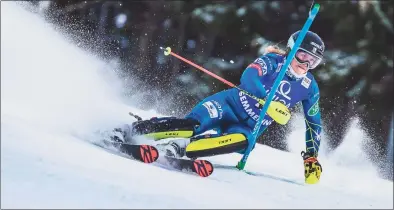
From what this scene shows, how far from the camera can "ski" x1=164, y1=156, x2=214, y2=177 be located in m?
3.52

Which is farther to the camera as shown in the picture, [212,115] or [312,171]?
[312,171]

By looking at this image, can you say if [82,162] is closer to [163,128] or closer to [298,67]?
[163,128]

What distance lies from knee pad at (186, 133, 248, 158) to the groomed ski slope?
0.16 meters

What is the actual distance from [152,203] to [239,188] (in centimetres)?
105

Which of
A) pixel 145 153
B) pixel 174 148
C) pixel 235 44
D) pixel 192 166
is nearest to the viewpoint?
pixel 145 153

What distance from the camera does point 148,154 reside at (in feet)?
11.2

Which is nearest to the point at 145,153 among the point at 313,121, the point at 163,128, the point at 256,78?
the point at 163,128

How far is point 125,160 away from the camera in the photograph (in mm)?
3240

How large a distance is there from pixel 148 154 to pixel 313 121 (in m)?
1.45

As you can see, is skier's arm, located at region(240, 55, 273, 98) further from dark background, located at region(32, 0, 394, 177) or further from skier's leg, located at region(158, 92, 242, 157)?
dark background, located at region(32, 0, 394, 177)

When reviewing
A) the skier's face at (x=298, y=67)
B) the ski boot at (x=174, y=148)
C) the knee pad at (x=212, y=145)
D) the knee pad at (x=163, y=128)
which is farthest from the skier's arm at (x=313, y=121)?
the ski boot at (x=174, y=148)

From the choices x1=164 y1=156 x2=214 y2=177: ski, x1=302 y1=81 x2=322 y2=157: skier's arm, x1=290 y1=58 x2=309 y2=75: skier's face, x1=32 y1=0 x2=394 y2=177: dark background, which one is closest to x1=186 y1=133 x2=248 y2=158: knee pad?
x1=164 y1=156 x2=214 y2=177: ski

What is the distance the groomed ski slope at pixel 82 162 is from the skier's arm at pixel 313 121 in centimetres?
29

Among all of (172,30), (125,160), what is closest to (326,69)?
(172,30)
